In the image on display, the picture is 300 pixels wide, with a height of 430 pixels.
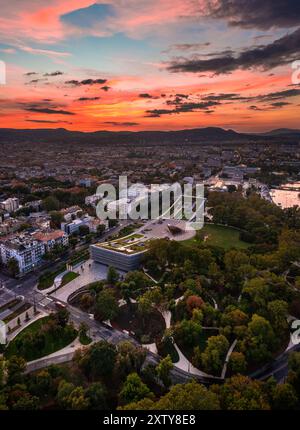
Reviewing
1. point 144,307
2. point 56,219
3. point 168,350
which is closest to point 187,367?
point 168,350

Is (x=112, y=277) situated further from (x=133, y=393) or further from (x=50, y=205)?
(x=50, y=205)

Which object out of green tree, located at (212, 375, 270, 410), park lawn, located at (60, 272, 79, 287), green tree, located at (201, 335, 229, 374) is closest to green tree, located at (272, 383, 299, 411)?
green tree, located at (212, 375, 270, 410)

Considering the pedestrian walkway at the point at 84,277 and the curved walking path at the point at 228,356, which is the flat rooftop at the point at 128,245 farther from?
the curved walking path at the point at 228,356

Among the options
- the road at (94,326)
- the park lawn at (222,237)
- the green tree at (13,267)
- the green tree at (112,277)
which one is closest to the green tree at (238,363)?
the road at (94,326)

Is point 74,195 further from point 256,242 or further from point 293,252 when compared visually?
point 293,252

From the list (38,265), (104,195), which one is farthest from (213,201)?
(38,265)
